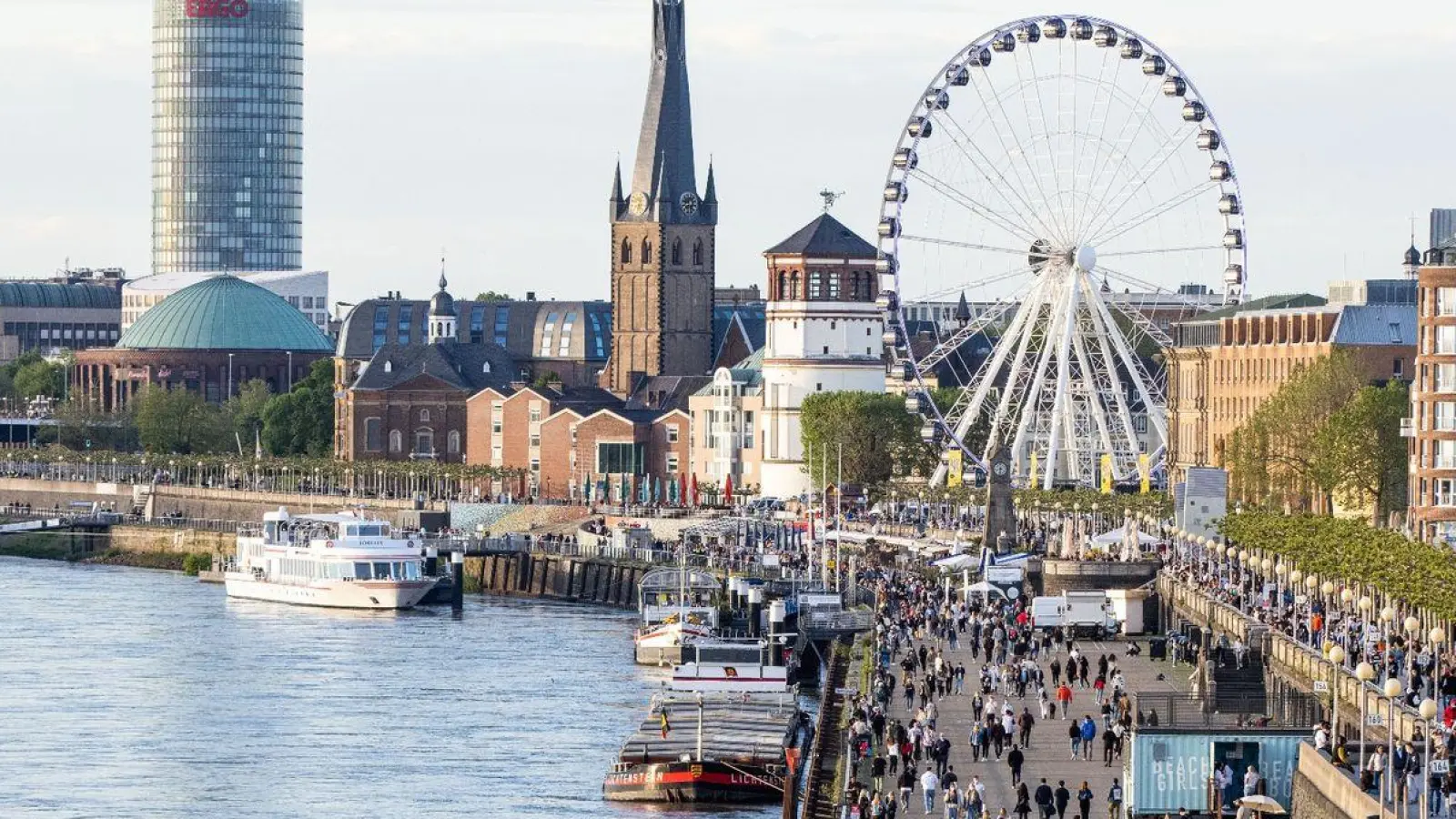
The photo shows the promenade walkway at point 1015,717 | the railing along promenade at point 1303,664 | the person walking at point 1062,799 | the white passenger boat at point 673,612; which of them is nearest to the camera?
the person walking at point 1062,799

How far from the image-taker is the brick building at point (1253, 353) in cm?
15238

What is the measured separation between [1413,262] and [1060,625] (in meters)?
80.8

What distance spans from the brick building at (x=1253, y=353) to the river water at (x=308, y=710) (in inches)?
1259

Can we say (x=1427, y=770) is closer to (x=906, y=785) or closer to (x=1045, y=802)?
(x=1045, y=802)

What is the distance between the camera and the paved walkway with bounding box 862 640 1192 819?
2771 inches

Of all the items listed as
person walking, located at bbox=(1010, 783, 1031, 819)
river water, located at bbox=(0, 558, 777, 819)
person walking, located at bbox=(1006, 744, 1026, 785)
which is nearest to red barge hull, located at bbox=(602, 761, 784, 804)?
river water, located at bbox=(0, 558, 777, 819)

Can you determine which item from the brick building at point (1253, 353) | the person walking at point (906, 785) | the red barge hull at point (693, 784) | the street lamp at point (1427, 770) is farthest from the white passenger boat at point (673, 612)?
the street lamp at point (1427, 770)

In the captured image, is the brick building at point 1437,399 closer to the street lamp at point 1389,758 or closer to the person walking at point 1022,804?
the person walking at point 1022,804

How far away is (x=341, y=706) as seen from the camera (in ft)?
334

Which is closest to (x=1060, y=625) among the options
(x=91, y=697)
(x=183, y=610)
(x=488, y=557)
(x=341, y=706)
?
(x=341, y=706)

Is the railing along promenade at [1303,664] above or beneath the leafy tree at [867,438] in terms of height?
beneath

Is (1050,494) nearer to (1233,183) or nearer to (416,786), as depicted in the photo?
(1233,183)

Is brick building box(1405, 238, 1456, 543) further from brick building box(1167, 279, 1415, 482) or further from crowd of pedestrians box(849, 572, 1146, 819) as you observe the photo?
brick building box(1167, 279, 1415, 482)

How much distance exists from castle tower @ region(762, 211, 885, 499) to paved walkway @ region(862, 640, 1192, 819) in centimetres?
8999
